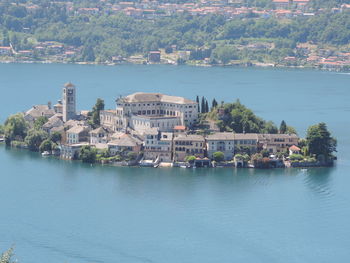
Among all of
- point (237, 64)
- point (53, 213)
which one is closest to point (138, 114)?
point (53, 213)

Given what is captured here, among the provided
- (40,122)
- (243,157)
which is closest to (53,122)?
(40,122)

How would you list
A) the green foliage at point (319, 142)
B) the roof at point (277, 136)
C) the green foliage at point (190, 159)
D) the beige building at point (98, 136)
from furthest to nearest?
→ the beige building at point (98, 136), the roof at point (277, 136), the green foliage at point (319, 142), the green foliage at point (190, 159)

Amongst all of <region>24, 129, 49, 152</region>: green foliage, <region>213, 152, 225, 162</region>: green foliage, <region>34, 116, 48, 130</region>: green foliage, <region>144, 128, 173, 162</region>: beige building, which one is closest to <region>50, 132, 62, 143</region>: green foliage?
<region>24, 129, 49, 152</region>: green foliage

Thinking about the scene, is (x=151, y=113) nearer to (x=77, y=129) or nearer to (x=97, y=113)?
(x=97, y=113)

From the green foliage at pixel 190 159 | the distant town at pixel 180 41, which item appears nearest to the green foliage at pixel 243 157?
the green foliage at pixel 190 159

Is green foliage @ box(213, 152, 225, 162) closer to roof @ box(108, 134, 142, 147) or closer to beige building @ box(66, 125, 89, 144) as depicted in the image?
roof @ box(108, 134, 142, 147)

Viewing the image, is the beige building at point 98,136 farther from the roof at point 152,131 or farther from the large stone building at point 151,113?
the roof at point 152,131
